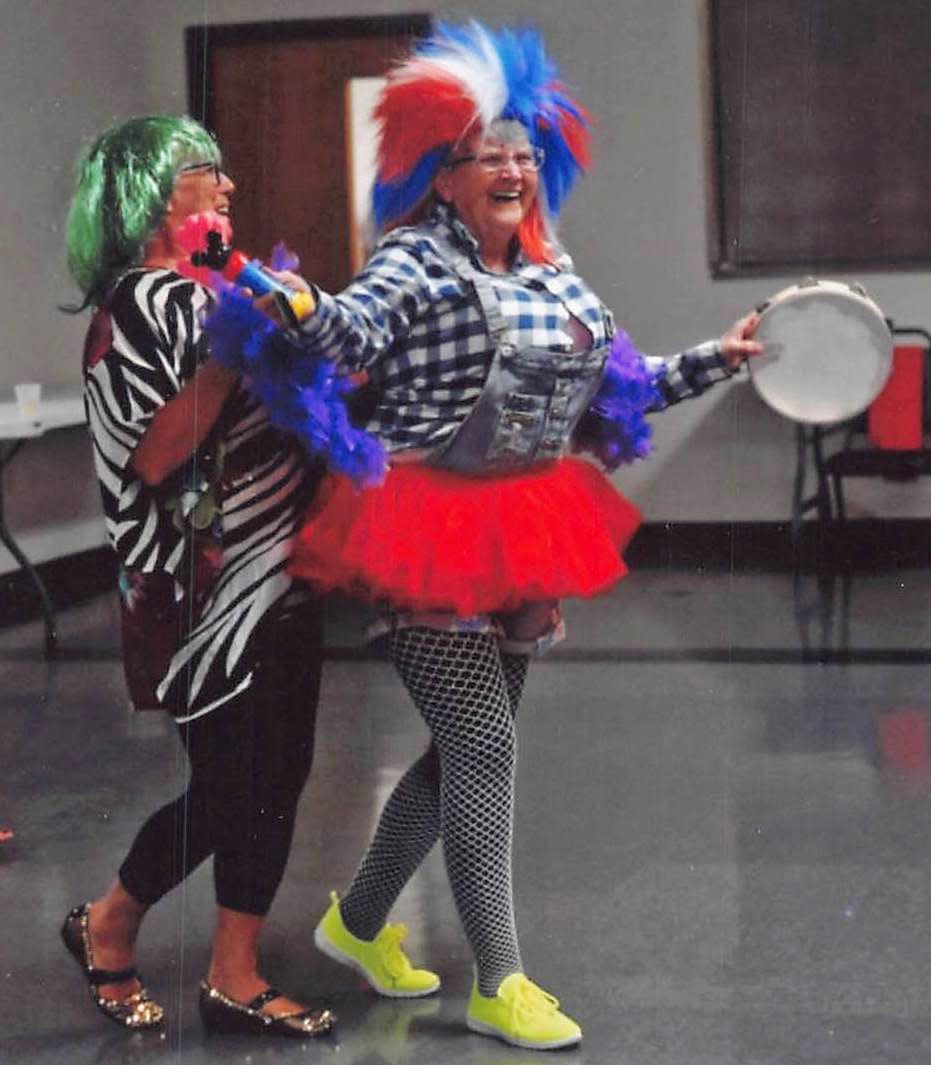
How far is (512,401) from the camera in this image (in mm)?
2209

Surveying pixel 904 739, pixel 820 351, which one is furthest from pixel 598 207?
pixel 820 351

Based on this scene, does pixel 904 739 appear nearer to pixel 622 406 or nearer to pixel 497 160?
pixel 622 406

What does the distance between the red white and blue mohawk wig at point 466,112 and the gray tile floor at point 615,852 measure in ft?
3.47

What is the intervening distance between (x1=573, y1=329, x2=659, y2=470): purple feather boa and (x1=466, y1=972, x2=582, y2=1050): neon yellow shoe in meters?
0.73

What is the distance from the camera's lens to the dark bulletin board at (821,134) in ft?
18.8

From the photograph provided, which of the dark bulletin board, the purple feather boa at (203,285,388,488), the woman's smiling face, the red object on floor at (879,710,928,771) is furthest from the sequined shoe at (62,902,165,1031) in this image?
the dark bulletin board

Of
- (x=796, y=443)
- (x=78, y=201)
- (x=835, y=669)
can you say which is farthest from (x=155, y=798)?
(x=796, y=443)

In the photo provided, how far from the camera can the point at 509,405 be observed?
221 centimetres

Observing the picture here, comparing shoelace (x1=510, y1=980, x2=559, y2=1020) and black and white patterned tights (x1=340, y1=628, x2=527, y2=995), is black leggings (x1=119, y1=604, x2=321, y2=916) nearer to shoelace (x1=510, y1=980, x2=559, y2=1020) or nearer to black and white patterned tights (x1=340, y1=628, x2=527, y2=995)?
black and white patterned tights (x1=340, y1=628, x2=527, y2=995)

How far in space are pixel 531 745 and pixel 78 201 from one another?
2017mm

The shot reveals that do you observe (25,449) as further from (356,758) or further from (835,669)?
(835,669)

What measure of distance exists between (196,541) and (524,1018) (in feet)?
2.48

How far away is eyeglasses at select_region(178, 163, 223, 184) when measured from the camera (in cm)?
230

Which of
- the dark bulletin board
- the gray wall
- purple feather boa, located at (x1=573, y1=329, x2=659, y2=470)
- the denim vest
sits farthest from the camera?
the dark bulletin board
